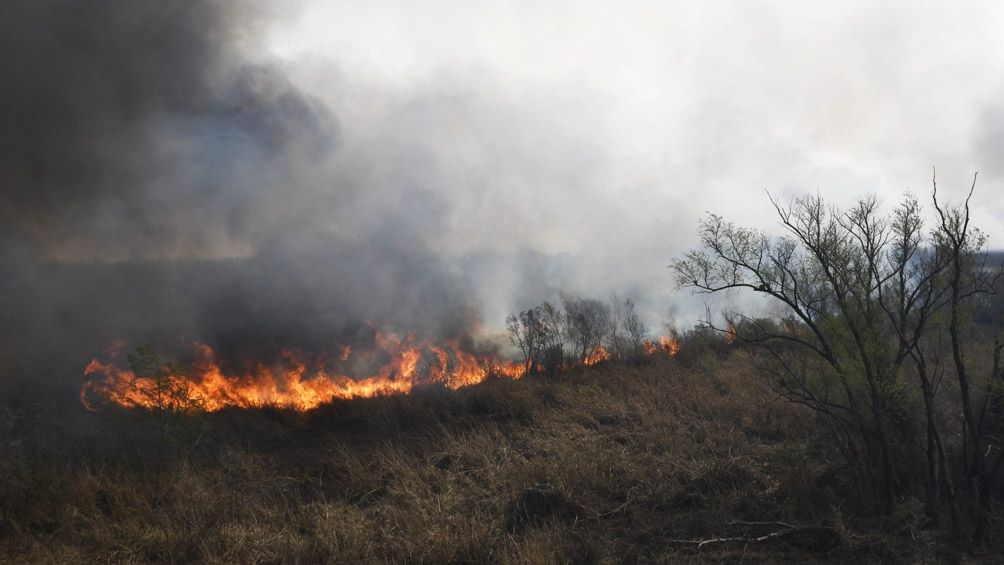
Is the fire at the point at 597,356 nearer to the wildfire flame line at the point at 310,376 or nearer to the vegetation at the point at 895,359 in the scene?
the wildfire flame line at the point at 310,376

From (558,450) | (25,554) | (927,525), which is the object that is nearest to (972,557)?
(927,525)

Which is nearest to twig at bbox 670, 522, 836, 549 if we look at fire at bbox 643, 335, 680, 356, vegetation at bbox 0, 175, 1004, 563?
vegetation at bbox 0, 175, 1004, 563

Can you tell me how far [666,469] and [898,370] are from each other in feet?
13.4

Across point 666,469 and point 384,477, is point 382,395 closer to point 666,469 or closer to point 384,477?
point 384,477

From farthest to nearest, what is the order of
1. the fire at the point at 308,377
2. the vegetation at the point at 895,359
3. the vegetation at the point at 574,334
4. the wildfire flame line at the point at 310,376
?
the vegetation at the point at 574,334, the fire at the point at 308,377, the wildfire flame line at the point at 310,376, the vegetation at the point at 895,359

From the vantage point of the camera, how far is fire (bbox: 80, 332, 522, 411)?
15469 millimetres

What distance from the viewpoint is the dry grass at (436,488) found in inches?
263

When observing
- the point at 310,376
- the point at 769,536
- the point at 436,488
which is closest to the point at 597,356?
the point at 310,376

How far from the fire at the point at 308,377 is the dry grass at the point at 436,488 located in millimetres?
1528

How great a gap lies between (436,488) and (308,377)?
460 inches

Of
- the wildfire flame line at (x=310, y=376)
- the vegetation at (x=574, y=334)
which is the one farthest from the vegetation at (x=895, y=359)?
the vegetation at (x=574, y=334)

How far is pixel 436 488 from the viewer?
9.27 meters

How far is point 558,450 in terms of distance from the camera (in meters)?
10.9

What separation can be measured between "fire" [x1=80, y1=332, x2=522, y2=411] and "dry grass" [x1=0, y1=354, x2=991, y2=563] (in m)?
1.53
